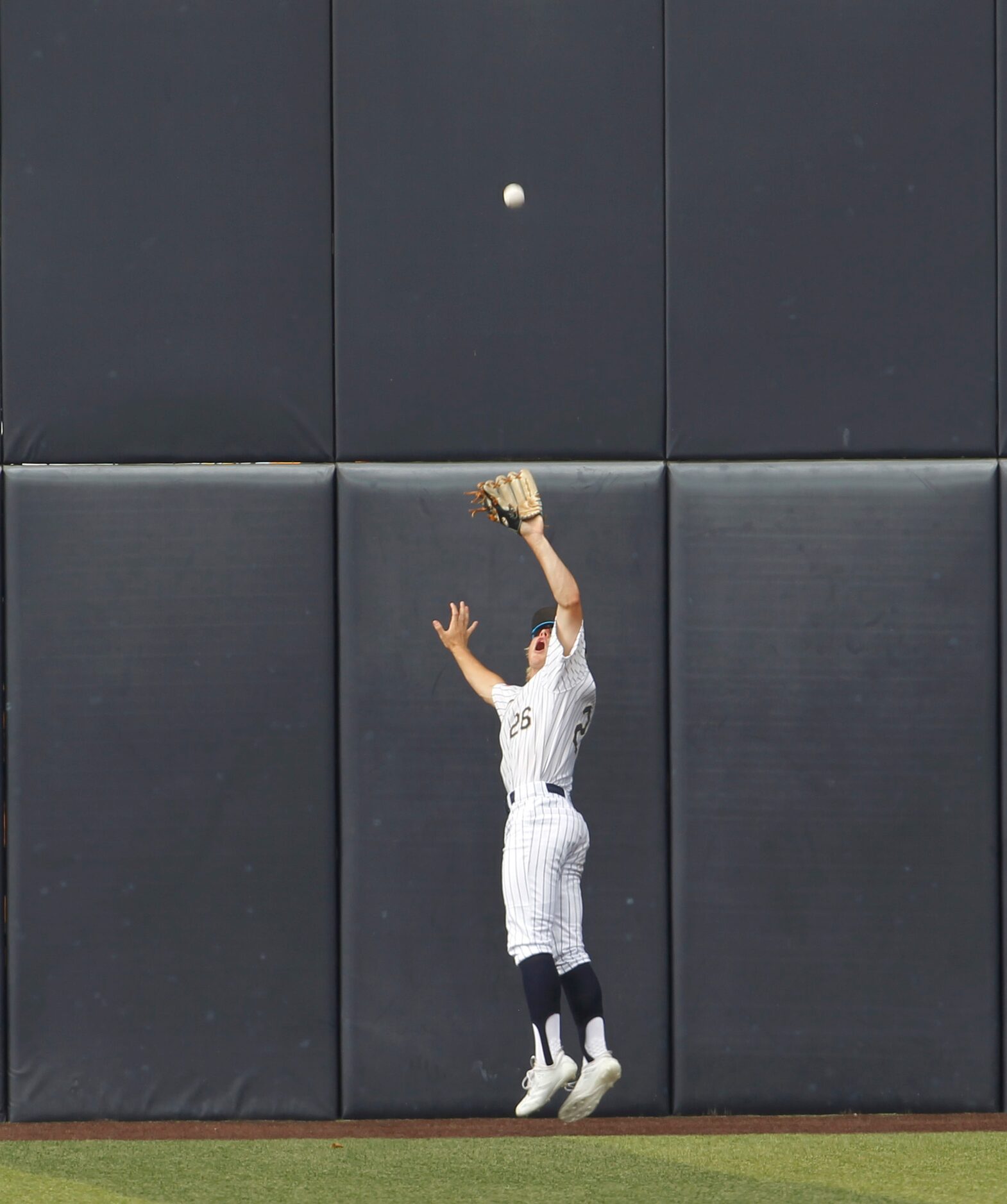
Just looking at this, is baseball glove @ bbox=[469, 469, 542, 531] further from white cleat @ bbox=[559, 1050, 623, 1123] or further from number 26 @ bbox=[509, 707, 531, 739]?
white cleat @ bbox=[559, 1050, 623, 1123]

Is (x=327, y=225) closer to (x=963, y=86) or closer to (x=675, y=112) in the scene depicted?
(x=675, y=112)

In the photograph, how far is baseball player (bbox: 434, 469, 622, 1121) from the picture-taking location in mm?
4668

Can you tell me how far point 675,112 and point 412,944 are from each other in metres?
3.32

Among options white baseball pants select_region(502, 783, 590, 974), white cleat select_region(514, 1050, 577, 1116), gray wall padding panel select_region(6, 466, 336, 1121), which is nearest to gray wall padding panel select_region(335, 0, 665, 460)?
gray wall padding panel select_region(6, 466, 336, 1121)

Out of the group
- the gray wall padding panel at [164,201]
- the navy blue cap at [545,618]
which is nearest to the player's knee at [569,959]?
the navy blue cap at [545,618]

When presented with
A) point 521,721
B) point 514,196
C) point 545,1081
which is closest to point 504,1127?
point 545,1081

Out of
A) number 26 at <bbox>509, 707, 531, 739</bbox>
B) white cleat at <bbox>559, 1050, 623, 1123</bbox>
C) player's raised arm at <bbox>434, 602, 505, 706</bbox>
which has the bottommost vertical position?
white cleat at <bbox>559, 1050, 623, 1123</bbox>

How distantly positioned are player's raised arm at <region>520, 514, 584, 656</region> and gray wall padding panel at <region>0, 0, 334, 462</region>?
53.2 inches

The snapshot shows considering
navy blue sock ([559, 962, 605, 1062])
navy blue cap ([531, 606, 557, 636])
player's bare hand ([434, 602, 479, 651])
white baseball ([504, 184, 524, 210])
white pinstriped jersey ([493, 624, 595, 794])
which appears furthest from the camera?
white baseball ([504, 184, 524, 210])

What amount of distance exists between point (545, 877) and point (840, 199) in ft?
9.30

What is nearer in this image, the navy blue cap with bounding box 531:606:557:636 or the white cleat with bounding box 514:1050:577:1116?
the white cleat with bounding box 514:1050:577:1116

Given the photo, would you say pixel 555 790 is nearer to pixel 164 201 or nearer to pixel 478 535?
pixel 478 535

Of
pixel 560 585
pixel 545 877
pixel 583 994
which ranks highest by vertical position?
pixel 560 585

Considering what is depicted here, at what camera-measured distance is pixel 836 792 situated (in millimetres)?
5574
